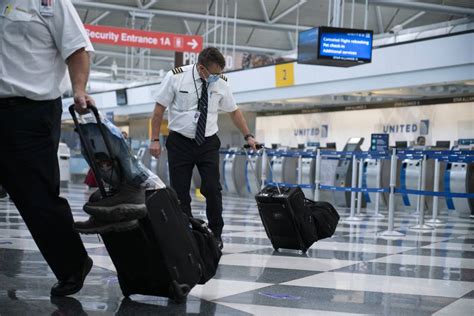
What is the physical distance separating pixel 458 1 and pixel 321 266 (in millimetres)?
17959

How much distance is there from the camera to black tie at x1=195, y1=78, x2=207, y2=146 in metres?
5.32

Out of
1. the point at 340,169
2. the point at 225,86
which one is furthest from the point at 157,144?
the point at 340,169

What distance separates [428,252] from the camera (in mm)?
6336

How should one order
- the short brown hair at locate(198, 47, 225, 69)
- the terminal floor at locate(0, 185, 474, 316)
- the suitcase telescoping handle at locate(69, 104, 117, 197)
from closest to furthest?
the suitcase telescoping handle at locate(69, 104, 117, 197) → the terminal floor at locate(0, 185, 474, 316) → the short brown hair at locate(198, 47, 225, 69)

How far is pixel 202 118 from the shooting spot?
5.35m

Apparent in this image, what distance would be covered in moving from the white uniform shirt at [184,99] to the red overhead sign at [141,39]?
13.1 metres

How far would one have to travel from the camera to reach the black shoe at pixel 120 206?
2969 millimetres

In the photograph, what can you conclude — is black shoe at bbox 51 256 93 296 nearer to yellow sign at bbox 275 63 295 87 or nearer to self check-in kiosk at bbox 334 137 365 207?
self check-in kiosk at bbox 334 137 365 207

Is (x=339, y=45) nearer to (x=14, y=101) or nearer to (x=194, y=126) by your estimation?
(x=194, y=126)

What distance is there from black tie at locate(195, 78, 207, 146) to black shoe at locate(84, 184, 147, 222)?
2244 mm

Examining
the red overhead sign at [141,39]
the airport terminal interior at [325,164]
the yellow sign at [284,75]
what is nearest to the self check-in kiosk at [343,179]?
the airport terminal interior at [325,164]

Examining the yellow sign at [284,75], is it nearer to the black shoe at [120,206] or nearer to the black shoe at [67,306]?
the black shoe at [67,306]

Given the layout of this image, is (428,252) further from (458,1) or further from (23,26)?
(458,1)

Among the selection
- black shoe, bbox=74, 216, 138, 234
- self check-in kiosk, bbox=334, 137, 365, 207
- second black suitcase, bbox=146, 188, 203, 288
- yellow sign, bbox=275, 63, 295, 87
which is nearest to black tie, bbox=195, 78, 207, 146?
second black suitcase, bbox=146, 188, 203, 288
